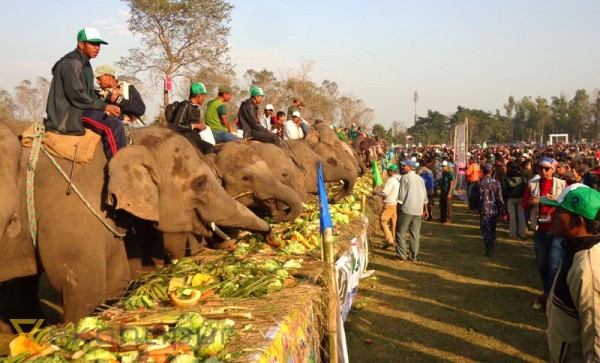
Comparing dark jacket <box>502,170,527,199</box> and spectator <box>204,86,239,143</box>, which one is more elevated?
spectator <box>204,86,239,143</box>

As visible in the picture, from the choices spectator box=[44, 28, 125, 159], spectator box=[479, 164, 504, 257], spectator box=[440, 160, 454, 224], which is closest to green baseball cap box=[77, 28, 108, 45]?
spectator box=[44, 28, 125, 159]

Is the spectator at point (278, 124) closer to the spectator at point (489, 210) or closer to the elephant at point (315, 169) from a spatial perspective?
the elephant at point (315, 169)

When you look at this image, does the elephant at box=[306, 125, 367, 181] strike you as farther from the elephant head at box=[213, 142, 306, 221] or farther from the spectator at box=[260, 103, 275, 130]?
the elephant head at box=[213, 142, 306, 221]

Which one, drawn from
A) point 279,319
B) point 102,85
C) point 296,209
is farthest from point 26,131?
point 296,209

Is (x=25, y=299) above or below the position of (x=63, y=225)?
below

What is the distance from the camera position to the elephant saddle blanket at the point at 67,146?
532 cm

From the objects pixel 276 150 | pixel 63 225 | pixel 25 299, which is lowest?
pixel 25 299

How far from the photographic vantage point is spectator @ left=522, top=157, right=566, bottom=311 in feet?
26.1

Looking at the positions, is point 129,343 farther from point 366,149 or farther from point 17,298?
point 366,149

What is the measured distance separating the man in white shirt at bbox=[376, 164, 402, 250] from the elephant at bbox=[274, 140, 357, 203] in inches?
41.6

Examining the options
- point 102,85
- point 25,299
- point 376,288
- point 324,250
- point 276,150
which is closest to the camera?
point 324,250

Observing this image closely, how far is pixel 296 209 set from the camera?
8.13 metres

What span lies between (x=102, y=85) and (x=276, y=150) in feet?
11.1

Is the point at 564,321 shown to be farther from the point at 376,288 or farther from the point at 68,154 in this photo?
the point at 376,288
